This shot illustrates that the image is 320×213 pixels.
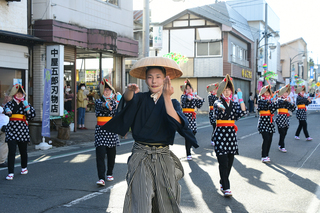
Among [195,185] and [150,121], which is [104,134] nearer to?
[195,185]

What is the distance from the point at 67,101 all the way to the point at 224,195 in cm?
1029

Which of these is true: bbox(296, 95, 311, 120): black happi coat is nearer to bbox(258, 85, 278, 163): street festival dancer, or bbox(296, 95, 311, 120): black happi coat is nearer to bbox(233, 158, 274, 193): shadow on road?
bbox(258, 85, 278, 163): street festival dancer

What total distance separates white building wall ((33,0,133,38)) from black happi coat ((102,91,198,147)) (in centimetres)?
1082

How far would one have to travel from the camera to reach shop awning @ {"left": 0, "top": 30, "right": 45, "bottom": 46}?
1124 cm

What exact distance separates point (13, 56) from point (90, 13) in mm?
4656

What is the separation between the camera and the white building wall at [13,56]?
11.6m

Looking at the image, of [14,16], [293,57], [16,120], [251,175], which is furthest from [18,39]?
[293,57]

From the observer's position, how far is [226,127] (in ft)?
20.1

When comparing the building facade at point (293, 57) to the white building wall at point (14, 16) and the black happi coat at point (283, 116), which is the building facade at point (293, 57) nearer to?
the black happi coat at point (283, 116)

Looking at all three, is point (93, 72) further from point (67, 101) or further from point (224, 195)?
point (224, 195)

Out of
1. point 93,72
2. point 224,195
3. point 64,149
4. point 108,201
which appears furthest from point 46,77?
point 224,195

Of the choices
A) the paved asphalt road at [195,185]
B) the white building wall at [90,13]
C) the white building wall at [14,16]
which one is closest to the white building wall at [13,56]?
the white building wall at [14,16]

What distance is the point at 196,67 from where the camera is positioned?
31484 millimetres

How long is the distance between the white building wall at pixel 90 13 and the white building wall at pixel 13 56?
1.74 metres
